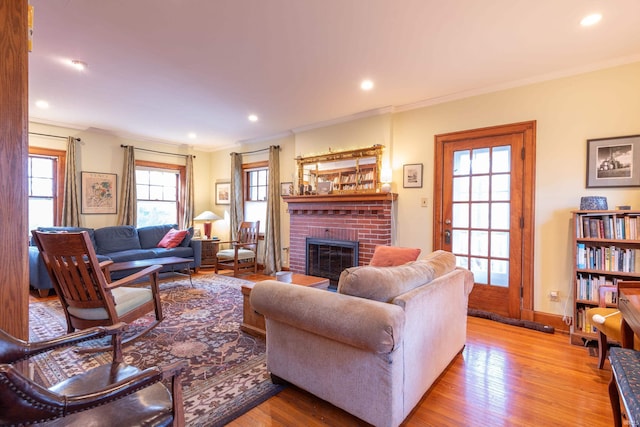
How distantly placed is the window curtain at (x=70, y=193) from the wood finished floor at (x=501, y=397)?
487 centimetres

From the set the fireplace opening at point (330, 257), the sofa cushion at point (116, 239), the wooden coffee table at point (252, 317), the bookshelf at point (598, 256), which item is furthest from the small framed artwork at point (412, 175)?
the sofa cushion at point (116, 239)

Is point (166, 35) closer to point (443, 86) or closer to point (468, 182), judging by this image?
point (443, 86)

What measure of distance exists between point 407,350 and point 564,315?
246 cm

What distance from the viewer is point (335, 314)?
4.95 ft

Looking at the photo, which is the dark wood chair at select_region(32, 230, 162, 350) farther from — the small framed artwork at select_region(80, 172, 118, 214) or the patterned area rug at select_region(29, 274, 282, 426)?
the small framed artwork at select_region(80, 172, 118, 214)

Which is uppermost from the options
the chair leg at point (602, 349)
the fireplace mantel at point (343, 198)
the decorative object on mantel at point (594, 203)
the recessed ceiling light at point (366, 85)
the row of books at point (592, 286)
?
the recessed ceiling light at point (366, 85)

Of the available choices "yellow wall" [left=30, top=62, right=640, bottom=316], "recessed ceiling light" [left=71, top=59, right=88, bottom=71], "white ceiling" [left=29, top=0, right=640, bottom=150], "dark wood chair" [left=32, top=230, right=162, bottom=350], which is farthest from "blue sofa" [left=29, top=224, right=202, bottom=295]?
"yellow wall" [left=30, top=62, right=640, bottom=316]

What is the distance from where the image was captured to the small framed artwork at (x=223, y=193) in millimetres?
6520

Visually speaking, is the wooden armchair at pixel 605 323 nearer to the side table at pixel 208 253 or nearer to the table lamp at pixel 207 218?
the side table at pixel 208 253

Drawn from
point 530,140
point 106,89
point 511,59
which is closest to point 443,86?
point 511,59

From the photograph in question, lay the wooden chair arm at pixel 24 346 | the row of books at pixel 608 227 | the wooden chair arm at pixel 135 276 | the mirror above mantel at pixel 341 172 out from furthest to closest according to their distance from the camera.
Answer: the mirror above mantel at pixel 341 172 → the row of books at pixel 608 227 → the wooden chair arm at pixel 135 276 → the wooden chair arm at pixel 24 346

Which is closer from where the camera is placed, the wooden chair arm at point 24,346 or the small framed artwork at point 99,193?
the wooden chair arm at point 24,346

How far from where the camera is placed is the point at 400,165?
4.08 meters

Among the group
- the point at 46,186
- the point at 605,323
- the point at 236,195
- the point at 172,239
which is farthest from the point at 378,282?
the point at 46,186
